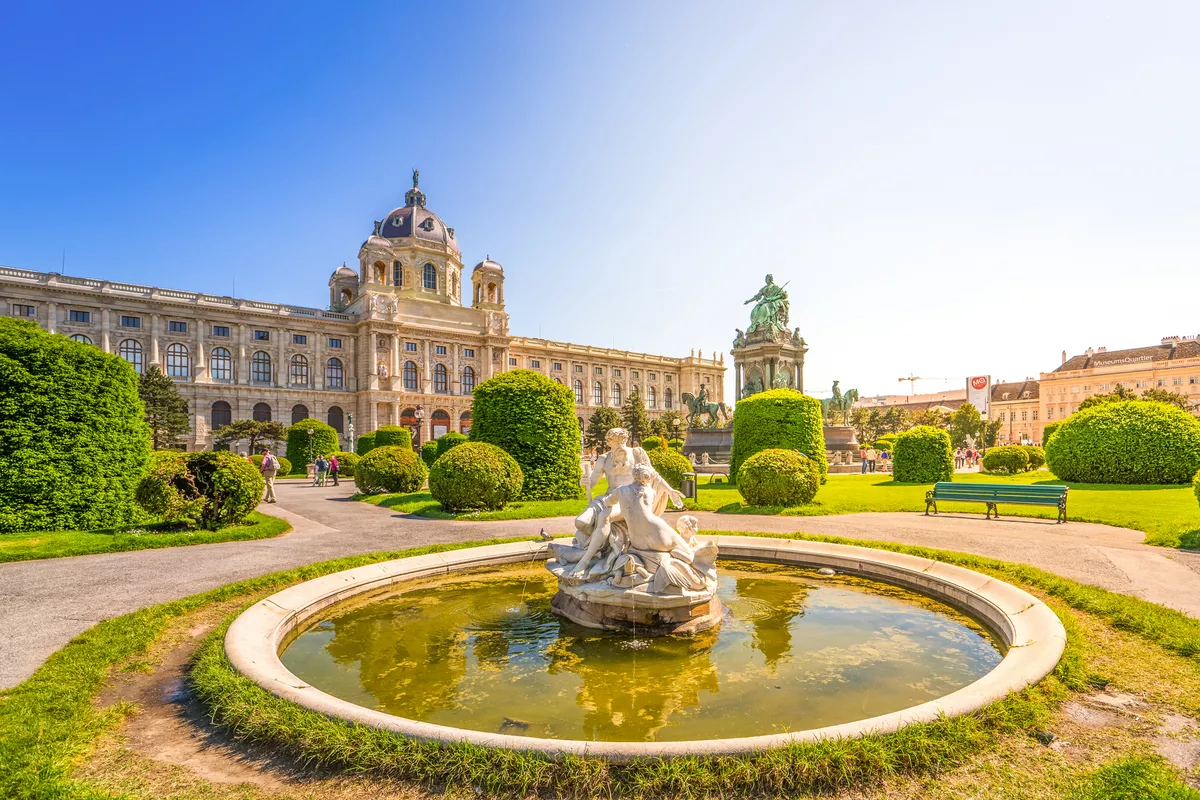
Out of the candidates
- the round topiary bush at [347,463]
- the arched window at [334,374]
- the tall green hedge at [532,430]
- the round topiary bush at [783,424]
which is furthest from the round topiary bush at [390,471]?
the arched window at [334,374]

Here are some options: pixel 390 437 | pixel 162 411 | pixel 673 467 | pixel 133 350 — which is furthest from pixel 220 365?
pixel 673 467

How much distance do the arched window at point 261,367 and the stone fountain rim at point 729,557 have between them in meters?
62.5

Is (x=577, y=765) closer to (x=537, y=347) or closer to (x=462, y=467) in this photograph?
(x=462, y=467)

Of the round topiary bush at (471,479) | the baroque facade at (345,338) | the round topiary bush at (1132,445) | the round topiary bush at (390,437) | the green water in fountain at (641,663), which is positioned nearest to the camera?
the green water in fountain at (641,663)

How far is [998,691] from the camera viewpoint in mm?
4219

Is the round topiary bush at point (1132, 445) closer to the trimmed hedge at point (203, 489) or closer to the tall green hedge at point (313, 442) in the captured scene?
the trimmed hedge at point (203, 489)

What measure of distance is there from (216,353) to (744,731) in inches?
2720

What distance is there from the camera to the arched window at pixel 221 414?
195 ft

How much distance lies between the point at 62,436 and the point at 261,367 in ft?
185

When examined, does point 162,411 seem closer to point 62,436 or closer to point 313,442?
point 313,442

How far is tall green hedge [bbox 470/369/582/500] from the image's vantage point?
1789cm

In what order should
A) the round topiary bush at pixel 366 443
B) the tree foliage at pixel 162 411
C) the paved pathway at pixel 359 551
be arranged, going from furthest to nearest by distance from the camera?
the tree foliage at pixel 162 411 → the round topiary bush at pixel 366 443 → the paved pathway at pixel 359 551

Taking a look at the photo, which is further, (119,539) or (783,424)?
(783,424)

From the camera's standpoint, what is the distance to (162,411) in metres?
47.0
